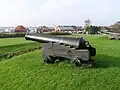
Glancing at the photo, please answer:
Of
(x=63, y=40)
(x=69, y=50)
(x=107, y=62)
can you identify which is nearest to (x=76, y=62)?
(x=69, y=50)

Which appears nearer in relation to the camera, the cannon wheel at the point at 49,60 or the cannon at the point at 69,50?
the cannon at the point at 69,50

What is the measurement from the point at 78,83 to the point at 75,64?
1672 millimetres

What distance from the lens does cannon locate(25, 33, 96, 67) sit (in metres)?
9.91

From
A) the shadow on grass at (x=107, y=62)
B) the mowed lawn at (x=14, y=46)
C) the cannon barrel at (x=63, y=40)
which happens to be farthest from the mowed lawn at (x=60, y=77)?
the mowed lawn at (x=14, y=46)

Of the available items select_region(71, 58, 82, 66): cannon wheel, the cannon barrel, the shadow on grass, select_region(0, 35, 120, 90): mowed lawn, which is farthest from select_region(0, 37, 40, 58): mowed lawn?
select_region(71, 58, 82, 66): cannon wheel

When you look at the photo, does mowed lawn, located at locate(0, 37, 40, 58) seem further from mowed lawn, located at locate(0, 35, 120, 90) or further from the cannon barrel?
mowed lawn, located at locate(0, 35, 120, 90)

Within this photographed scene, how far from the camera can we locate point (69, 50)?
10234mm

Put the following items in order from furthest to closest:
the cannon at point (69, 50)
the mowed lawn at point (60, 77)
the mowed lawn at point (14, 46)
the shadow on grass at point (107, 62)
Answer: the mowed lawn at point (14, 46), the shadow on grass at point (107, 62), the cannon at point (69, 50), the mowed lawn at point (60, 77)

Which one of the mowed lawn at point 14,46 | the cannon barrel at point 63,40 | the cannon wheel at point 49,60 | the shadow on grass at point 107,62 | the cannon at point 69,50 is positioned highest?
A: the cannon barrel at point 63,40

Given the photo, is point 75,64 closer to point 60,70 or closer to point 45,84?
point 60,70

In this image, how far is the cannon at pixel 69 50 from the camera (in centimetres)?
991

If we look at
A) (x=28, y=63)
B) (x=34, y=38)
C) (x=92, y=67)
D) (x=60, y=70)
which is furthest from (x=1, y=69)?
(x=92, y=67)

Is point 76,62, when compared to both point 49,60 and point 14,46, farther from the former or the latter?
point 14,46

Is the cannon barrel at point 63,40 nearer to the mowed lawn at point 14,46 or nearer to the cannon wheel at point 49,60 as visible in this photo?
the cannon wheel at point 49,60
